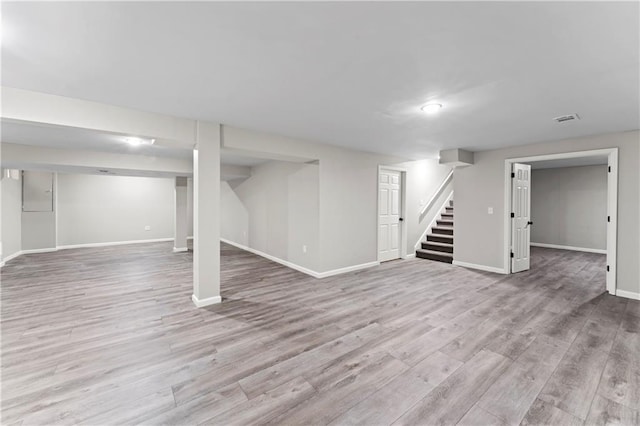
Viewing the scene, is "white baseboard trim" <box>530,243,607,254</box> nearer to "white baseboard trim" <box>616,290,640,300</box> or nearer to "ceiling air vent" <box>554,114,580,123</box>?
→ "white baseboard trim" <box>616,290,640,300</box>

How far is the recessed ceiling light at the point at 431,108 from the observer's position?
2.85 m

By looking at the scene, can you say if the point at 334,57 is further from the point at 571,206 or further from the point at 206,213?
the point at 571,206

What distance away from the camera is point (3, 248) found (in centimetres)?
575

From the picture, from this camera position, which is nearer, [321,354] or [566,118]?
[321,354]

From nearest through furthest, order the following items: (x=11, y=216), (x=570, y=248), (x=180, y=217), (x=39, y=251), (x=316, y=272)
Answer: (x=316, y=272) → (x=11, y=216) → (x=39, y=251) → (x=570, y=248) → (x=180, y=217)

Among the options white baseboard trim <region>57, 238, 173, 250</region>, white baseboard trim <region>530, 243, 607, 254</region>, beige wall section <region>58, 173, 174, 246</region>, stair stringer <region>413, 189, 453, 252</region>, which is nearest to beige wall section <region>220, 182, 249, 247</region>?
beige wall section <region>58, 173, 174, 246</region>

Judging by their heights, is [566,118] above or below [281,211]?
above

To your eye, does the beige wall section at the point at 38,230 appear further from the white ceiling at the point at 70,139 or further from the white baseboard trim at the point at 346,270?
the white baseboard trim at the point at 346,270

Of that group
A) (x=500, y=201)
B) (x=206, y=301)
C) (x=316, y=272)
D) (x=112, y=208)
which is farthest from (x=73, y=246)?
(x=500, y=201)

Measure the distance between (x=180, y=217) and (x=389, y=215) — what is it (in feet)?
18.9

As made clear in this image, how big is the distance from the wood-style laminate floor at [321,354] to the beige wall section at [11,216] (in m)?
2.29

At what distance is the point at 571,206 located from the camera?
7.66 m

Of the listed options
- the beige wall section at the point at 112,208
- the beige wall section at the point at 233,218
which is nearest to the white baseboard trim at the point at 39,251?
the beige wall section at the point at 112,208

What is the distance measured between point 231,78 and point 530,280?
5452 millimetres
